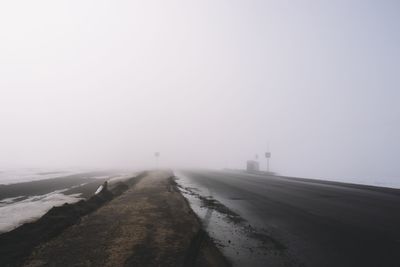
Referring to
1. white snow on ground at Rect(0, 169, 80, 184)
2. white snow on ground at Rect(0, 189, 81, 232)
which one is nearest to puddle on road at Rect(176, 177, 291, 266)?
white snow on ground at Rect(0, 189, 81, 232)

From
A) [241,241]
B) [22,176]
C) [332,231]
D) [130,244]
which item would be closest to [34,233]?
[130,244]

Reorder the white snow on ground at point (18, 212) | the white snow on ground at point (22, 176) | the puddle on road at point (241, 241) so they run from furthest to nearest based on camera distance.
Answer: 1. the white snow on ground at point (22, 176)
2. the white snow on ground at point (18, 212)
3. the puddle on road at point (241, 241)

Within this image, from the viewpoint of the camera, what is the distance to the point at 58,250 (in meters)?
6.99

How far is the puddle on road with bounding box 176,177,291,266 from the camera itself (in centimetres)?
666

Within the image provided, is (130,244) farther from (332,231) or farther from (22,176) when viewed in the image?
(22,176)

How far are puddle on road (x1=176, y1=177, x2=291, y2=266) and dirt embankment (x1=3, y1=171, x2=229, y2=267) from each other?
0.33 metres

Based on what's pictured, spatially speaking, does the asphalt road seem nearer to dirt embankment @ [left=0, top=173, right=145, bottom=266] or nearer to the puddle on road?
the puddle on road

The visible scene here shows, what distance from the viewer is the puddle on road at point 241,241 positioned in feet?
21.9

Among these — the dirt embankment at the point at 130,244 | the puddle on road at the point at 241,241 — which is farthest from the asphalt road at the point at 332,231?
the dirt embankment at the point at 130,244

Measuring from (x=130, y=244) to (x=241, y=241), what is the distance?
289cm

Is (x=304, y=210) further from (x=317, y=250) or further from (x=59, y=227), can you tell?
(x=59, y=227)

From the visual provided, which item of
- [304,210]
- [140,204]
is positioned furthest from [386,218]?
[140,204]

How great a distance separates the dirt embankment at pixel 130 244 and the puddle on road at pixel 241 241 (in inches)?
13.1

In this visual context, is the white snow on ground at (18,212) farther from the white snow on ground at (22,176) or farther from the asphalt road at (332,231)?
the white snow on ground at (22,176)
